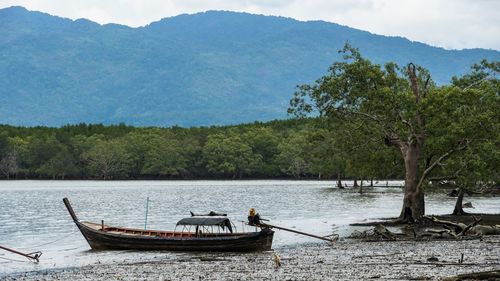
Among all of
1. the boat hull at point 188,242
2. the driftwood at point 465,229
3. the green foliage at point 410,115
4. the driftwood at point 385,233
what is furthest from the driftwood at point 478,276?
the green foliage at point 410,115

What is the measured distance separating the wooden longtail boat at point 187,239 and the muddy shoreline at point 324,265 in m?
1.01

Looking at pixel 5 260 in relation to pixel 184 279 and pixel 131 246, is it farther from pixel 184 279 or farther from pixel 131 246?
pixel 184 279

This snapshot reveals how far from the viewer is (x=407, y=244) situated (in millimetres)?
41844

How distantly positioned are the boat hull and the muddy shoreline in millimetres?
948

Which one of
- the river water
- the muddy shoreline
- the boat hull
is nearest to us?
the muddy shoreline

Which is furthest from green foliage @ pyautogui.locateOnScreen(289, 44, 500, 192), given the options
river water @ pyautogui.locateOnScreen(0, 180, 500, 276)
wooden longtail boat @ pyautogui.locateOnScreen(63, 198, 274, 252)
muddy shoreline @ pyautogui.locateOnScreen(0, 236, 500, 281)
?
wooden longtail boat @ pyautogui.locateOnScreen(63, 198, 274, 252)

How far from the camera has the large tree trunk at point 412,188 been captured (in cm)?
5278

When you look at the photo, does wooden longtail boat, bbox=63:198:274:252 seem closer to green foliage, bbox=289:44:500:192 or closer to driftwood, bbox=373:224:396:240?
driftwood, bbox=373:224:396:240

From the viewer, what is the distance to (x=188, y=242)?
4306 cm

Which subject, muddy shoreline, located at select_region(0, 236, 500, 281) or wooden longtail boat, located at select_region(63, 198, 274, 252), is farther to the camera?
wooden longtail boat, located at select_region(63, 198, 274, 252)

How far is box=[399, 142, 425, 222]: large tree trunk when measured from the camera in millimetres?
52781

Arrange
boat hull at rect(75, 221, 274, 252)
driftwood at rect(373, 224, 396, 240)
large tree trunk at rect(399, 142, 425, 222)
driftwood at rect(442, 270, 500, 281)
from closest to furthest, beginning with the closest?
driftwood at rect(442, 270, 500, 281)
boat hull at rect(75, 221, 274, 252)
driftwood at rect(373, 224, 396, 240)
large tree trunk at rect(399, 142, 425, 222)

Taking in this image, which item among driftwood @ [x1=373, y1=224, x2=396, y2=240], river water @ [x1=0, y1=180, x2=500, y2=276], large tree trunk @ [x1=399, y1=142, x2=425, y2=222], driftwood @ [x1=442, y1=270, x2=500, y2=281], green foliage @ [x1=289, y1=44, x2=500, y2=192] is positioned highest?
green foliage @ [x1=289, y1=44, x2=500, y2=192]

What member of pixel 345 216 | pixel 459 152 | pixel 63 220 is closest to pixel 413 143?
pixel 459 152
